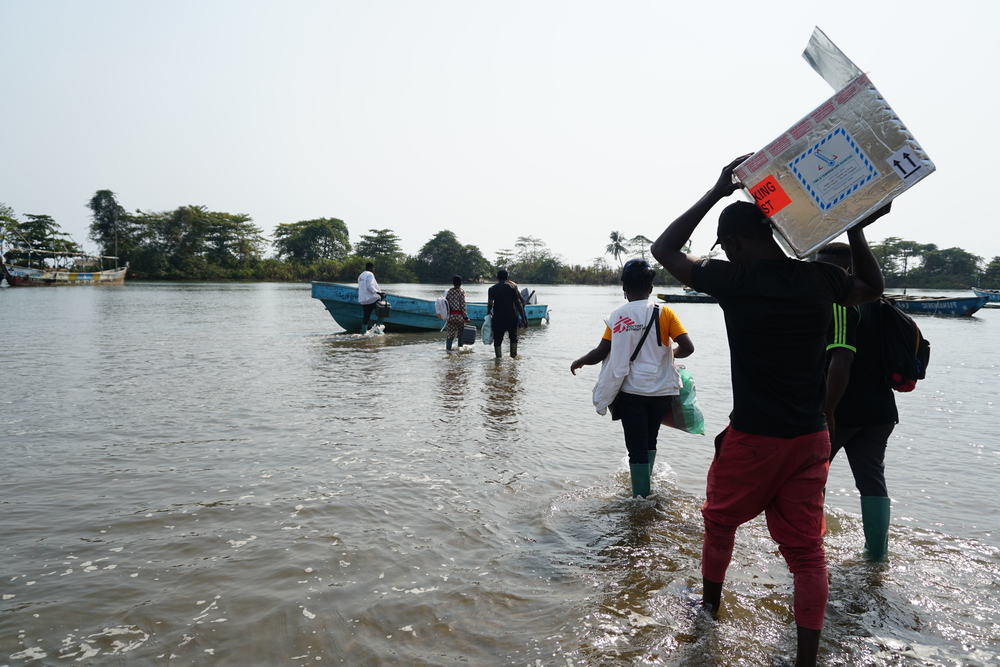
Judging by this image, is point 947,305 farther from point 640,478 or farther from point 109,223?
point 109,223

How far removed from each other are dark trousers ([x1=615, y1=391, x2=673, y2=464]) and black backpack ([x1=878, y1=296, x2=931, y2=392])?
1398 mm

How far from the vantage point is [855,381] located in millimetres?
3365

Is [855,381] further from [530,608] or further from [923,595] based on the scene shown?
[530,608]

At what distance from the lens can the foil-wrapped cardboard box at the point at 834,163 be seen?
2.20 m

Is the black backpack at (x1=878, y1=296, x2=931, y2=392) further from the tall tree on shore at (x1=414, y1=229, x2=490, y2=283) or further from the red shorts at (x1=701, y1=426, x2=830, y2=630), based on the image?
the tall tree on shore at (x1=414, y1=229, x2=490, y2=283)

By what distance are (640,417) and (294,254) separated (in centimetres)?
11059

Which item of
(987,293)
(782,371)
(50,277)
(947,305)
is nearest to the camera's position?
(782,371)

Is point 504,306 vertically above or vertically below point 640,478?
above

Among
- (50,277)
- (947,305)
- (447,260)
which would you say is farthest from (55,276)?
(947,305)

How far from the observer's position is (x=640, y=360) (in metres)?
4.21

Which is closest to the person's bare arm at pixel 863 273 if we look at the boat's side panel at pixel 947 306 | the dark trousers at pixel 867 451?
the dark trousers at pixel 867 451

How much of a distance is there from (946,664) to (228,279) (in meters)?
92.3

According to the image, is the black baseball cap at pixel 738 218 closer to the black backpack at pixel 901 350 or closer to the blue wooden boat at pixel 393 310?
the black backpack at pixel 901 350

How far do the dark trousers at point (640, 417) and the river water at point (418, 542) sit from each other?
1.61 feet
